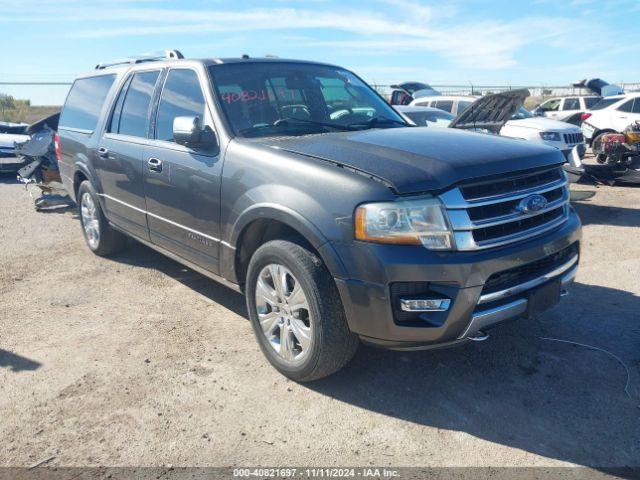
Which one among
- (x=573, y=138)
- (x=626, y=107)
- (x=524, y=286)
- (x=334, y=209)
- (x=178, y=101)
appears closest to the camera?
(x=334, y=209)

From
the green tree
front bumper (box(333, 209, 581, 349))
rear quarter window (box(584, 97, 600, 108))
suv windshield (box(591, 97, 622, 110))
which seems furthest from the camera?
the green tree

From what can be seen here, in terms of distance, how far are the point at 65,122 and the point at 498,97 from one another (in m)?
5.18

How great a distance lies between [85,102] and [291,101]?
3.06 m

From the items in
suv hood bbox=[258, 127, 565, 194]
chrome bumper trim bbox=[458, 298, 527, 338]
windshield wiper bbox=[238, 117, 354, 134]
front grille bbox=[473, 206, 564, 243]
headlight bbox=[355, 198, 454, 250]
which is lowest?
chrome bumper trim bbox=[458, 298, 527, 338]

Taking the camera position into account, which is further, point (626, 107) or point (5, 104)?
point (5, 104)

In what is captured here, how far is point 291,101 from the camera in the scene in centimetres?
418

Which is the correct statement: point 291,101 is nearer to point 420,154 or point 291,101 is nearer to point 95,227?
point 420,154

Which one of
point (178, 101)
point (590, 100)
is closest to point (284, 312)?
point (178, 101)

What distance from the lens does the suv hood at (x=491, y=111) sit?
6.43 metres

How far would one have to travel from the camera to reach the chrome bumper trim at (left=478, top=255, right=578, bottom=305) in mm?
2875

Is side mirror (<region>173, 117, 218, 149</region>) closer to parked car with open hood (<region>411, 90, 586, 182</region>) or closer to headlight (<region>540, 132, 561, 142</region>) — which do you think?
parked car with open hood (<region>411, 90, 586, 182</region>)

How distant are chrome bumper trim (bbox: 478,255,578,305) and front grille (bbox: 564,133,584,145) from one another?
266 inches

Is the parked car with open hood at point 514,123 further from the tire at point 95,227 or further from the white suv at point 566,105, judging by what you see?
the white suv at point 566,105

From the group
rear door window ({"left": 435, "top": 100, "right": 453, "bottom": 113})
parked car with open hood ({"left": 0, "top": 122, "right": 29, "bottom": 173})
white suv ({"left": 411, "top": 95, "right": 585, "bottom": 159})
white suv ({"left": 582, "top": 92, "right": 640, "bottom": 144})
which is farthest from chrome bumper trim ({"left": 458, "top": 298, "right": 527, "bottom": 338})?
white suv ({"left": 582, "top": 92, "right": 640, "bottom": 144})
